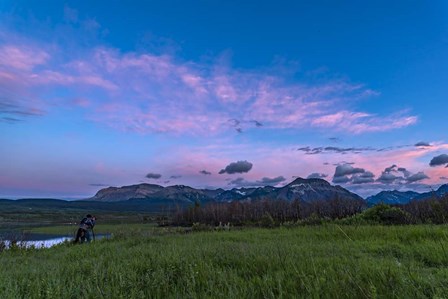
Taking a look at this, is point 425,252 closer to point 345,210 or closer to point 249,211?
point 345,210

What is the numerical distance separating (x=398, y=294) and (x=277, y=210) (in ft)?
216

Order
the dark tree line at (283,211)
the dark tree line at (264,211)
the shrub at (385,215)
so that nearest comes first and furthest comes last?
1. the shrub at (385,215)
2. the dark tree line at (283,211)
3. the dark tree line at (264,211)

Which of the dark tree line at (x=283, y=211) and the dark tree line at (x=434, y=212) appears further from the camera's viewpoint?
the dark tree line at (x=283, y=211)

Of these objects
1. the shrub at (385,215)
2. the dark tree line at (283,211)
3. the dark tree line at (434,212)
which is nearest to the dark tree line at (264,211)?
the dark tree line at (283,211)

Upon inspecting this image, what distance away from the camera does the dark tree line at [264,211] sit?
180 feet

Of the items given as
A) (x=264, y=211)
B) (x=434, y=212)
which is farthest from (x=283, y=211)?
(x=434, y=212)

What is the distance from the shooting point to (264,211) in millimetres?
69250

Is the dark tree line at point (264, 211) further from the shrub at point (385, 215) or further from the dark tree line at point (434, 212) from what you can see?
the shrub at point (385, 215)

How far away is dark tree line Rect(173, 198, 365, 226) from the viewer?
54906 millimetres

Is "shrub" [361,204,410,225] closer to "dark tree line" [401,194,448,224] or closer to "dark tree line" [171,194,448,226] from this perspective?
"dark tree line" [171,194,448,226]

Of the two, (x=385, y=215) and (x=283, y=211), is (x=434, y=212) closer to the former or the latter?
(x=385, y=215)

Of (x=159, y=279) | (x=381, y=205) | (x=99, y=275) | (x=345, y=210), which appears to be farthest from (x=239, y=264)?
(x=345, y=210)

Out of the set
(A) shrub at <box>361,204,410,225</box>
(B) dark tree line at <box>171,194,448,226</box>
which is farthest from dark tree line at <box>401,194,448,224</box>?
(A) shrub at <box>361,204,410,225</box>

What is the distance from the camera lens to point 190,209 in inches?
3211
